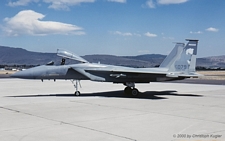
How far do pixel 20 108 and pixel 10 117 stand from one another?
218 centimetres

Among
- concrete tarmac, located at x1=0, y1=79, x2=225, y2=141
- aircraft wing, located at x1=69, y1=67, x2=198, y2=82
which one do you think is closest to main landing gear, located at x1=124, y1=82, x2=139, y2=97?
aircraft wing, located at x1=69, y1=67, x2=198, y2=82

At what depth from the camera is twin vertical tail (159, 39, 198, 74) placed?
1886 centimetres

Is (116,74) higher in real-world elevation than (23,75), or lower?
higher

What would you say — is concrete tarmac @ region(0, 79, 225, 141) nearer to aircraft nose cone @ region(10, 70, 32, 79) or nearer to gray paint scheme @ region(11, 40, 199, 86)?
aircraft nose cone @ region(10, 70, 32, 79)

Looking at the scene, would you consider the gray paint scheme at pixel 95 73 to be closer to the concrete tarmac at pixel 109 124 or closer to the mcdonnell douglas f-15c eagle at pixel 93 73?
the mcdonnell douglas f-15c eagle at pixel 93 73

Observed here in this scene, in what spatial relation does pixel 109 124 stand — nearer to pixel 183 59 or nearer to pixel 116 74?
pixel 116 74

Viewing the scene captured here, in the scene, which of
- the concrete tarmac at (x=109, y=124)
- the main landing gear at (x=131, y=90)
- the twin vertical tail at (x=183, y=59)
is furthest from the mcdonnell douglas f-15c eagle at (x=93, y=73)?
the concrete tarmac at (x=109, y=124)

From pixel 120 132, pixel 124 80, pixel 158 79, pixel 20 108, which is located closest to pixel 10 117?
pixel 20 108

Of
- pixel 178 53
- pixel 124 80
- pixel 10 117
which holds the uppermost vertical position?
pixel 178 53

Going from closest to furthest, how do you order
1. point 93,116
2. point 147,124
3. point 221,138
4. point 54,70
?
point 221,138
point 147,124
point 93,116
point 54,70

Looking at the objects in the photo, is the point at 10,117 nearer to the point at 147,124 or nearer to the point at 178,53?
the point at 147,124

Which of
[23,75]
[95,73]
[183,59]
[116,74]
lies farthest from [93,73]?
[183,59]

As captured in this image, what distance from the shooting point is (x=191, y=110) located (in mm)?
11641

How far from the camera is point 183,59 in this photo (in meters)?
18.9
